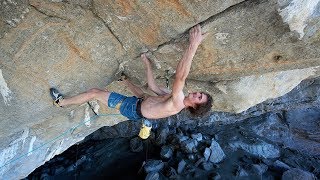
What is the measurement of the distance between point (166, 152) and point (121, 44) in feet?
25.0

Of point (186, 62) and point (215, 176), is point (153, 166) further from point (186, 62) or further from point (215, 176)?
point (186, 62)

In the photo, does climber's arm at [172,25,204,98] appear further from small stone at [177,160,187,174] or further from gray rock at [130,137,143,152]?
gray rock at [130,137,143,152]

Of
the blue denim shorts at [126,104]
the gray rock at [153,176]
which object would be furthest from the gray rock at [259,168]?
the blue denim shorts at [126,104]

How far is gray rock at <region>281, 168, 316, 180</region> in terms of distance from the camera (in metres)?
10.2

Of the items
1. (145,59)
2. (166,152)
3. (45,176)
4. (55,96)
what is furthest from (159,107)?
(166,152)

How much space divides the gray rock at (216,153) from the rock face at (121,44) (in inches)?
251

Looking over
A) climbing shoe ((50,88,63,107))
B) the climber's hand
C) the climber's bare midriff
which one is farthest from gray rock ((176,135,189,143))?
the climber's hand

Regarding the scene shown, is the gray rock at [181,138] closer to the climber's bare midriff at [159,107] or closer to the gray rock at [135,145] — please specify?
the gray rock at [135,145]

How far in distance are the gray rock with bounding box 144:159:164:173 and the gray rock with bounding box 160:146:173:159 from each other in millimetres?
382

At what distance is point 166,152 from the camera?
1095 cm

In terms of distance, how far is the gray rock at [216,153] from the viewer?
35.9ft

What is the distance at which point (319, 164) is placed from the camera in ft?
36.7

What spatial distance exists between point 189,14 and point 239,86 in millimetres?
2438

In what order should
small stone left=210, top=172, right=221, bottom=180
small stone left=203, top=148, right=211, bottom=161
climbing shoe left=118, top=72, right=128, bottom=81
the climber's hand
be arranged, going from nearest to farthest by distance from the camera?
the climber's hand < climbing shoe left=118, top=72, right=128, bottom=81 < small stone left=210, top=172, right=221, bottom=180 < small stone left=203, top=148, right=211, bottom=161
